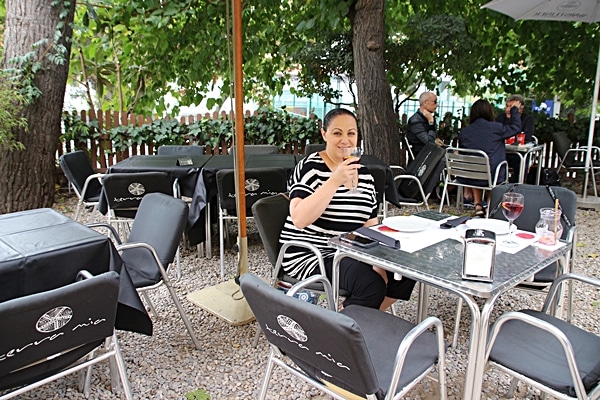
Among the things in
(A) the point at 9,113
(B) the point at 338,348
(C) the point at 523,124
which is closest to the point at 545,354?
(B) the point at 338,348

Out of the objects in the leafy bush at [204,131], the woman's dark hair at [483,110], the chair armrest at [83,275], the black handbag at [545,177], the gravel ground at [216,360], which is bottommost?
the gravel ground at [216,360]

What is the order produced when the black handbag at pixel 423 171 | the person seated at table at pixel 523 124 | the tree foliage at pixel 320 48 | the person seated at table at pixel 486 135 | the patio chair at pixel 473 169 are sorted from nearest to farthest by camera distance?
the black handbag at pixel 423 171 → the patio chair at pixel 473 169 → the person seated at table at pixel 486 135 → the tree foliage at pixel 320 48 → the person seated at table at pixel 523 124

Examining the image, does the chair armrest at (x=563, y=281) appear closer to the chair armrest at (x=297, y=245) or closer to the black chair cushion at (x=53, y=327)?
the chair armrest at (x=297, y=245)

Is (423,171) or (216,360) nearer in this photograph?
(216,360)

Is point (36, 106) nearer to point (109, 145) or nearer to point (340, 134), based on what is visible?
point (109, 145)

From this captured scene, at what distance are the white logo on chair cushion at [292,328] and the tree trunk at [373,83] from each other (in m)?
4.60

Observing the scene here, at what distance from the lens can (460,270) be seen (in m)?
1.81

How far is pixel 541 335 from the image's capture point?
1.92 m

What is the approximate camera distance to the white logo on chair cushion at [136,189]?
381cm

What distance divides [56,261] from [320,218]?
1250mm

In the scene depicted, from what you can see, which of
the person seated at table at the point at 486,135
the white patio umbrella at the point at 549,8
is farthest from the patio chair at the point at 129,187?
the white patio umbrella at the point at 549,8

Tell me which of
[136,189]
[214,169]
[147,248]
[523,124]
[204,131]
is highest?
[523,124]

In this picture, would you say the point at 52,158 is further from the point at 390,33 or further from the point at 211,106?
the point at 390,33

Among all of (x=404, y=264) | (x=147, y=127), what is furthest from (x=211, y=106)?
(x=404, y=264)
